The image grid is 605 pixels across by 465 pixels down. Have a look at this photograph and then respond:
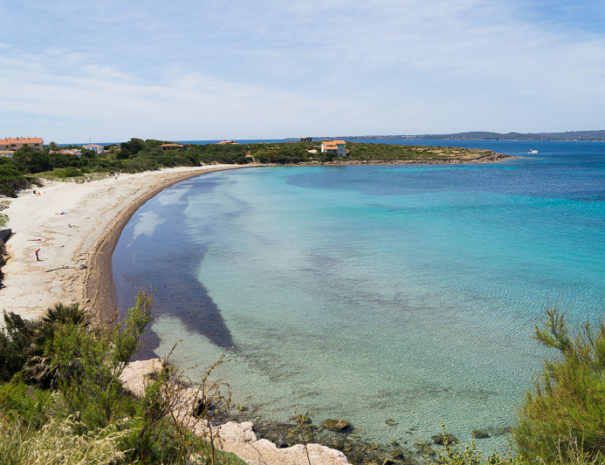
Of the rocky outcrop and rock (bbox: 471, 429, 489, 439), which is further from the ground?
the rocky outcrop

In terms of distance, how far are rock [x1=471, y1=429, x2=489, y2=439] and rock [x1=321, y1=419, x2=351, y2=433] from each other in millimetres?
2644

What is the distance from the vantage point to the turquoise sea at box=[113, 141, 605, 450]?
9797 mm

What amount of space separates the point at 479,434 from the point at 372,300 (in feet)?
24.8

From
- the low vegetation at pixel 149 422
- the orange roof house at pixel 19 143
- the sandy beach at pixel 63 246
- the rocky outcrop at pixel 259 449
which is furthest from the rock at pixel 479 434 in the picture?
the orange roof house at pixel 19 143

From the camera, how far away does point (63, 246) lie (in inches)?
842

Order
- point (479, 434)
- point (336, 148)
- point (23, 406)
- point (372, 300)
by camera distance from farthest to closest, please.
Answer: point (336, 148)
point (372, 300)
point (479, 434)
point (23, 406)

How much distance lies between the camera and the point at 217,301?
15836mm

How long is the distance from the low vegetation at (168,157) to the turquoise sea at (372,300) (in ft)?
102

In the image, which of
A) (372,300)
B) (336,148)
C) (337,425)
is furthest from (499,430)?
(336,148)

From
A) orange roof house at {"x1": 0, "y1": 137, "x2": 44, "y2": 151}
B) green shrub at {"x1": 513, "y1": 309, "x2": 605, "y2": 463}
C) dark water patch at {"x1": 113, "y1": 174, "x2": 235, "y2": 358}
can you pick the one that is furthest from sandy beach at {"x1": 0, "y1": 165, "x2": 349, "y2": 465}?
orange roof house at {"x1": 0, "y1": 137, "x2": 44, "y2": 151}

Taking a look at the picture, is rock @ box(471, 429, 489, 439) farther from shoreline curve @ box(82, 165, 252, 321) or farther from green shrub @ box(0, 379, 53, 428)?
shoreline curve @ box(82, 165, 252, 321)

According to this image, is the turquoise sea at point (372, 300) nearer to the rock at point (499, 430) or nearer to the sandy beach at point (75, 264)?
the rock at point (499, 430)

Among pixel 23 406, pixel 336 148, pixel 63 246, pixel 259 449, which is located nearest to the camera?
pixel 23 406

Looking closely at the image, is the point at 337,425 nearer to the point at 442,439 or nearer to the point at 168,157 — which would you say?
the point at 442,439
